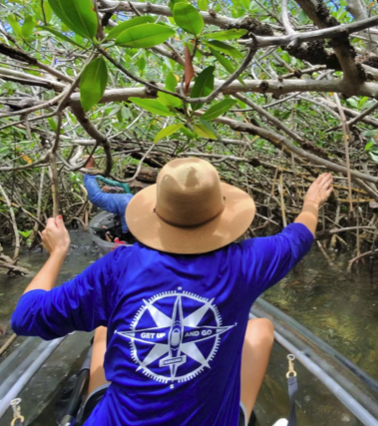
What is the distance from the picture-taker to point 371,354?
189 cm

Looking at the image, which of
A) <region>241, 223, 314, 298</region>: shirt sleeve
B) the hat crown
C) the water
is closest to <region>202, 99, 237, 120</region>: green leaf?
the hat crown

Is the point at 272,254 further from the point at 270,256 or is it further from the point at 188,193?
the point at 188,193

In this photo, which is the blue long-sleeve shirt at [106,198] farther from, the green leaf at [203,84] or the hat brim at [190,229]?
the green leaf at [203,84]

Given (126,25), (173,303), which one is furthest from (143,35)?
(173,303)

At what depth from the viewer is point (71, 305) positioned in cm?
81

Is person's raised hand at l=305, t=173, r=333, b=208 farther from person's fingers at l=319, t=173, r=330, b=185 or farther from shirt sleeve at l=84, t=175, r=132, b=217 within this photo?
shirt sleeve at l=84, t=175, r=132, b=217

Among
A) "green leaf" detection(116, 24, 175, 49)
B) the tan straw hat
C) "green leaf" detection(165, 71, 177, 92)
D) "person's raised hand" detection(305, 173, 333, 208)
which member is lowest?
"person's raised hand" detection(305, 173, 333, 208)

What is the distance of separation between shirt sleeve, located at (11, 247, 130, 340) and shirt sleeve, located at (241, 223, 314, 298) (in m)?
0.32

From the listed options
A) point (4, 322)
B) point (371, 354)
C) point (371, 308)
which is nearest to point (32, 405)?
point (4, 322)

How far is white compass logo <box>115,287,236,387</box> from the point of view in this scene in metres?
0.76

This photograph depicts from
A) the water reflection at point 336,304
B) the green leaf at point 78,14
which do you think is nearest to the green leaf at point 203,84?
the green leaf at point 78,14

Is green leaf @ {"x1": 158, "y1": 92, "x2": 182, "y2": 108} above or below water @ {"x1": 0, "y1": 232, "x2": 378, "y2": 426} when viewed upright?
above

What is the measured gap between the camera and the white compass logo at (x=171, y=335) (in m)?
0.76

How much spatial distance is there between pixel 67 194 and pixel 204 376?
4295mm
